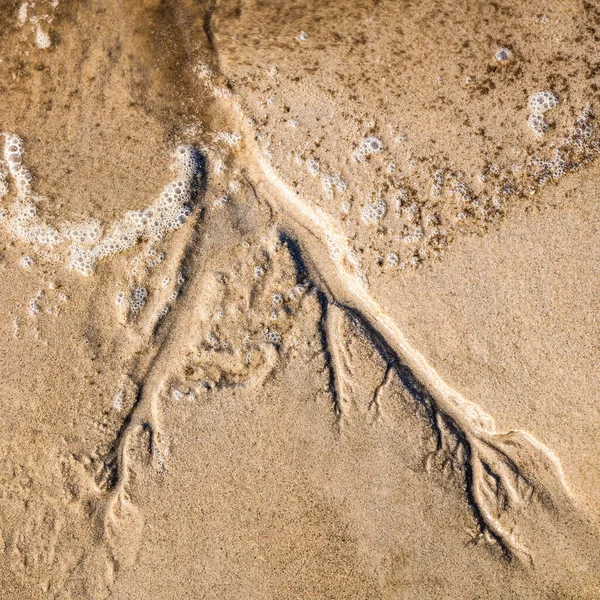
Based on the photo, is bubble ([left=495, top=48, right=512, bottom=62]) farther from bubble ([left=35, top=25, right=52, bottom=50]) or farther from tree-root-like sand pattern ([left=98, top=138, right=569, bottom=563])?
bubble ([left=35, top=25, right=52, bottom=50])

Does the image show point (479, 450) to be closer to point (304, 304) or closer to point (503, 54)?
point (304, 304)

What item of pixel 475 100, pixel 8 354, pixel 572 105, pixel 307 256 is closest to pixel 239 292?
pixel 307 256

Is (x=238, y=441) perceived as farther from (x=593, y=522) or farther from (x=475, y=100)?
(x=475, y=100)

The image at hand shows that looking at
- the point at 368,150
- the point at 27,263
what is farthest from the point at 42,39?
the point at 368,150

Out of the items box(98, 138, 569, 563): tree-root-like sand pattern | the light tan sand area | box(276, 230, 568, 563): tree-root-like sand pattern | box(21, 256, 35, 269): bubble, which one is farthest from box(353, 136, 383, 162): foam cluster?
box(21, 256, 35, 269): bubble

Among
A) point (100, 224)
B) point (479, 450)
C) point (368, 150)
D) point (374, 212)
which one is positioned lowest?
point (479, 450)

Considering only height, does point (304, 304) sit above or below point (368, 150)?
below
